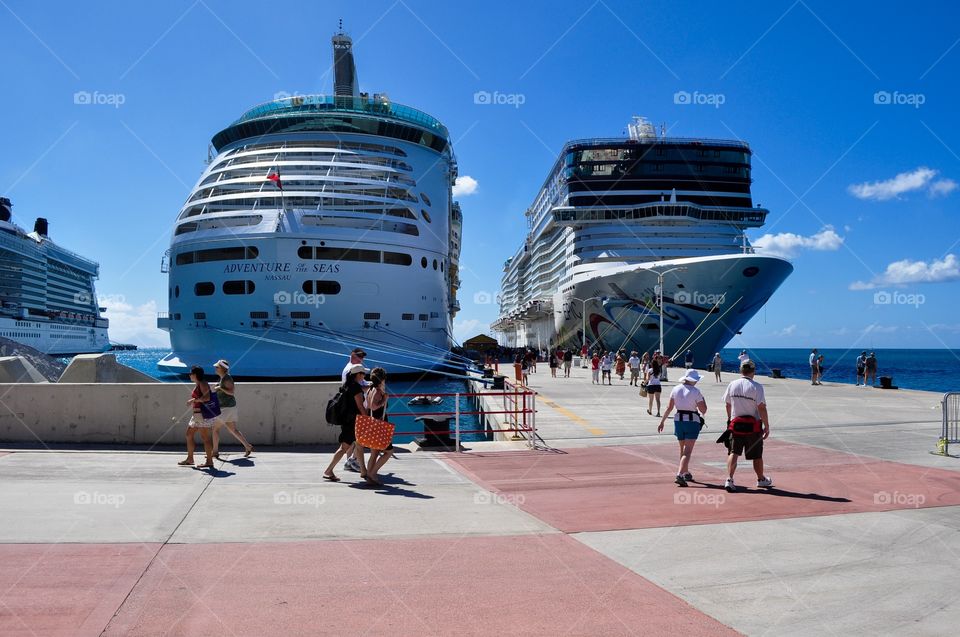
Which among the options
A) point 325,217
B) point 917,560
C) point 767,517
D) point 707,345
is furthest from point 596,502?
point 707,345

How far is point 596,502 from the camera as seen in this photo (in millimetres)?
7250

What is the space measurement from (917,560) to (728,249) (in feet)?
154

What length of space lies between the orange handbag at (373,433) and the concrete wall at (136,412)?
118 inches

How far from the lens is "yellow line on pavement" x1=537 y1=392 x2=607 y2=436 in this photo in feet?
44.0

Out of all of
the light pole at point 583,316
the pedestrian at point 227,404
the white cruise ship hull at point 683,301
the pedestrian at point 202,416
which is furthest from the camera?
the light pole at point 583,316

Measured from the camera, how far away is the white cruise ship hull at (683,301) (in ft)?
119

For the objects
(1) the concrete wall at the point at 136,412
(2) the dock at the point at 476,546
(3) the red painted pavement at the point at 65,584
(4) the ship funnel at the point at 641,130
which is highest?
(4) the ship funnel at the point at 641,130

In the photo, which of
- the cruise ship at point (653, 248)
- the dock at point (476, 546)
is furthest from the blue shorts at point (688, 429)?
the cruise ship at point (653, 248)

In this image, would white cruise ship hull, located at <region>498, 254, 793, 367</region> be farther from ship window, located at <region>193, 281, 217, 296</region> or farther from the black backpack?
the black backpack

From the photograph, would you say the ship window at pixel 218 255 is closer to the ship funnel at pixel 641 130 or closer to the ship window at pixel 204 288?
the ship window at pixel 204 288

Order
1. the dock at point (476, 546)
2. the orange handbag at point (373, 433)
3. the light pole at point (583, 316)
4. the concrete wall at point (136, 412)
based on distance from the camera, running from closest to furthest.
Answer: the dock at point (476, 546), the orange handbag at point (373, 433), the concrete wall at point (136, 412), the light pole at point (583, 316)

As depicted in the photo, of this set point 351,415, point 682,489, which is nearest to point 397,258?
point 351,415

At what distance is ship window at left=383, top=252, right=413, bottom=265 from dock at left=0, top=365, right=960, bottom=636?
23.1 m

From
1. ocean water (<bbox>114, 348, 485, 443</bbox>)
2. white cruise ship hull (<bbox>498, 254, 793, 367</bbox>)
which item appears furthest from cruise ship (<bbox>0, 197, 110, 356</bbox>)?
white cruise ship hull (<bbox>498, 254, 793, 367</bbox>)
